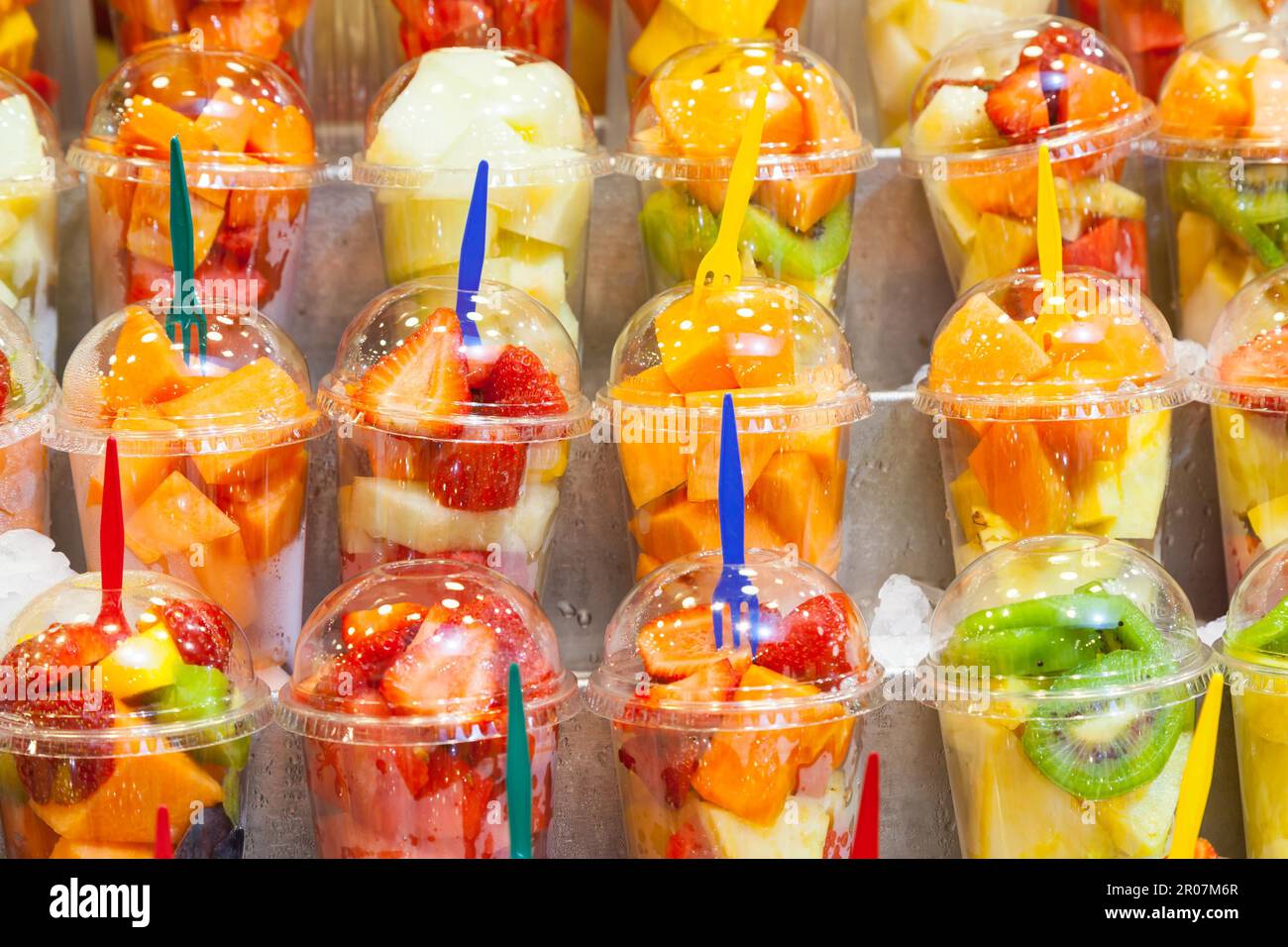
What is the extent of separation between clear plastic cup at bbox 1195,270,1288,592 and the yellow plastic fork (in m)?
0.58

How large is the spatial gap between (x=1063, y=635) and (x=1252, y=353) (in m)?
0.53

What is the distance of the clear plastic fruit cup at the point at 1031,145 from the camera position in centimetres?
214

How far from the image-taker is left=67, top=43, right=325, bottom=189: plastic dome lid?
2.09 metres

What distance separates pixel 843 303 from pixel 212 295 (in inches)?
31.6

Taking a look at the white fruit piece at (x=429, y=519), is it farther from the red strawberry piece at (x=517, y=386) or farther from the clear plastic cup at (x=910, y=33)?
the clear plastic cup at (x=910, y=33)

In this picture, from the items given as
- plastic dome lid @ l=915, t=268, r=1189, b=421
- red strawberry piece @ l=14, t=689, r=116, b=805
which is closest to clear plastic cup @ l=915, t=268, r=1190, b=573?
plastic dome lid @ l=915, t=268, r=1189, b=421

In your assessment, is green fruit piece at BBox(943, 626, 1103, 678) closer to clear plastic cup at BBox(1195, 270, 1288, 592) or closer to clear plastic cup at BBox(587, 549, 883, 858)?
clear plastic cup at BBox(587, 549, 883, 858)

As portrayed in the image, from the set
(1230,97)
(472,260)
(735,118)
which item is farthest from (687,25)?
(1230,97)

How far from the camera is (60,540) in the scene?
2166 mm

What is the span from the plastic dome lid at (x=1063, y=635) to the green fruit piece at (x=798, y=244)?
1.68 ft

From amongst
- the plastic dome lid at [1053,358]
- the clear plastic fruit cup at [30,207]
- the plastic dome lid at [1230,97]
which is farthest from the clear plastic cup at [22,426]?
the plastic dome lid at [1230,97]
